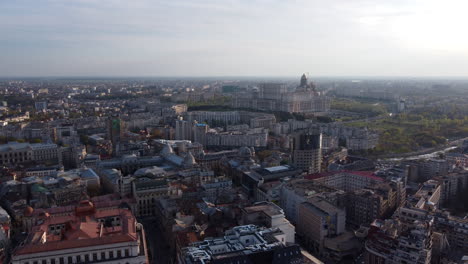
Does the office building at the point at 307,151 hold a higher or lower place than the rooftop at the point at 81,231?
higher

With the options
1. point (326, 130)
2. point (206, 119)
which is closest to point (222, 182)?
point (326, 130)

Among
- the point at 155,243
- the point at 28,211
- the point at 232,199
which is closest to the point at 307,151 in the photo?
the point at 232,199

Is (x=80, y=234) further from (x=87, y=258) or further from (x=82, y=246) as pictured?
(x=87, y=258)

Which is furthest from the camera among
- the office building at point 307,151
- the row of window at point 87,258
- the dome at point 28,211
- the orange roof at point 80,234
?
the office building at point 307,151

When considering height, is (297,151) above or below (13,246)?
above

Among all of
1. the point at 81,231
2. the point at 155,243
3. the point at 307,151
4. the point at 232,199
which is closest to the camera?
the point at 81,231

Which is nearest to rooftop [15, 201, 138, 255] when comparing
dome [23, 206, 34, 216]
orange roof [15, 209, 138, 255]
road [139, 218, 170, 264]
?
orange roof [15, 209, 138, 255]

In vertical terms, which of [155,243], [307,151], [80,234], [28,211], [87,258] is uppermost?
[307,151]

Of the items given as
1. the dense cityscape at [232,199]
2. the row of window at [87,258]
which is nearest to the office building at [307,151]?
the dense cityscape at [232,199]

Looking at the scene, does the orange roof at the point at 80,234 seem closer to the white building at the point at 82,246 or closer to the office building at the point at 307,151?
the white building at the point at 82,246

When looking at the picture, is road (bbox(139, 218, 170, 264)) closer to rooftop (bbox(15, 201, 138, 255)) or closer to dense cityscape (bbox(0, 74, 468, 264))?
dense cityscape (bbox(0, 74, 468, 264))

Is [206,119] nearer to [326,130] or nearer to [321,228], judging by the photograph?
[326,130]
